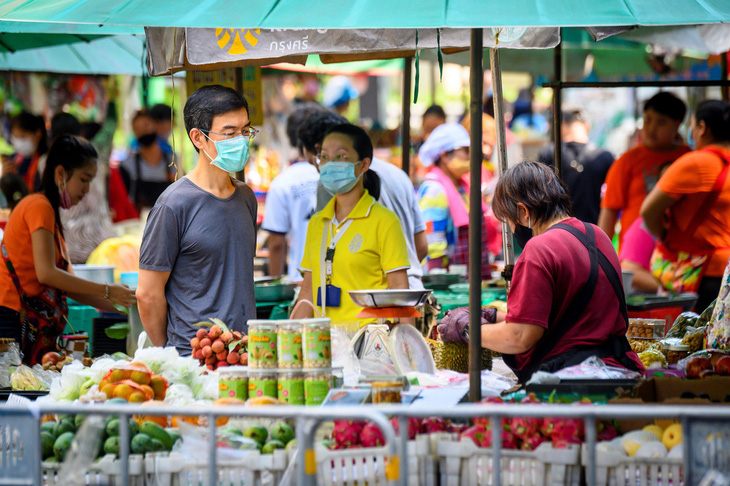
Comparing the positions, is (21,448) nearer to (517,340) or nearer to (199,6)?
(199,6)

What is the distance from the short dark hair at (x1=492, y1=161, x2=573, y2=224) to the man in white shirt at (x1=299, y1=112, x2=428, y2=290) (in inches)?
76.1

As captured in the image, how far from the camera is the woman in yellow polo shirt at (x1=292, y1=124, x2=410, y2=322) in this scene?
486 cm

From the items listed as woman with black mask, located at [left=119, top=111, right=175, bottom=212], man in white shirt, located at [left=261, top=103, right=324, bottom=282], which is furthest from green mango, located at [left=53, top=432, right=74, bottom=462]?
woman with black mask, located at [left=119, top=111, right=175, bottom=212]

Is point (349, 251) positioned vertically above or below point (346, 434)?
above

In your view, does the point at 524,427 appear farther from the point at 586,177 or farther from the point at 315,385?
the point at 586,177

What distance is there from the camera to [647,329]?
16.2ft

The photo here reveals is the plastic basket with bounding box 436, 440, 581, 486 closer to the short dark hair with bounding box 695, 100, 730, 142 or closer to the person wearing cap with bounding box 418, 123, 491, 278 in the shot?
the short dark hair with bounding box 695, 100, 730, 142

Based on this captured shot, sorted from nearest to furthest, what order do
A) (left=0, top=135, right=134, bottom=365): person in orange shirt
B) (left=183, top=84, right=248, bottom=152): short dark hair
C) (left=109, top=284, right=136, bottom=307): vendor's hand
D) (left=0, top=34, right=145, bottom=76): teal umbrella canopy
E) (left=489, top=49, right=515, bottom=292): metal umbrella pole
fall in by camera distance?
(left=183, top=84, right=248, bottom=152): short dark hair → (left=489, top=49, right=515, bottom=292): metal umbrella pole → (left=0, top=135, right=134, bottom=365): person in orange shirt → (left=109, top=284, right=136, bottom=307): vendor's hand → (left=0, top=34, right=145, bottom=76): teal umbrella canopy

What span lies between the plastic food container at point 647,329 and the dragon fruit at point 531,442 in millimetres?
2269

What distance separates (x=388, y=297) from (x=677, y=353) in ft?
5.85

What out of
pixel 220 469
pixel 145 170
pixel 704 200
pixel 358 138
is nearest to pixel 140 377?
pixel 220 469

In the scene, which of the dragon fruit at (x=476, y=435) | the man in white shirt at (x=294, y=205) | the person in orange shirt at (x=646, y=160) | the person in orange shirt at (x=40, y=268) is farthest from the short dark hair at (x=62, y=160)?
the person in orange shirt at (x=646, y=160)

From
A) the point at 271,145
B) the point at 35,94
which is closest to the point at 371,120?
the point at 271,145

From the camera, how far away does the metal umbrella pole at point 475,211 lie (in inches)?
127
